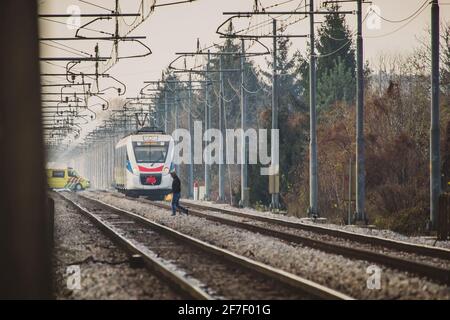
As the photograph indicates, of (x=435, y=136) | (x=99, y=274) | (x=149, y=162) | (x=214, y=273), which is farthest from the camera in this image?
(x=149, y=162)

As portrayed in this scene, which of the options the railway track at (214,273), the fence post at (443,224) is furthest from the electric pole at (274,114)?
the fence post at (443,224)

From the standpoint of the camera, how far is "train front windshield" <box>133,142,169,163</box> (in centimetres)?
5044

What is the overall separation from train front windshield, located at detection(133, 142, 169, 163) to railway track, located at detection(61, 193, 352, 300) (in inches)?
1046

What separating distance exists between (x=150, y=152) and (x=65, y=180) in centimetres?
4853

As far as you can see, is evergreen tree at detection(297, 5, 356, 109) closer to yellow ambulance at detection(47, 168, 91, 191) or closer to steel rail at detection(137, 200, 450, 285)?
yellow ambulance at detection(47, 168, 91, 191)

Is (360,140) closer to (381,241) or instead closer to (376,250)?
(381,241)

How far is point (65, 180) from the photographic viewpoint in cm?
9744

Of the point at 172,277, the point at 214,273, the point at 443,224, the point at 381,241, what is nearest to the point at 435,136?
the point at 443,224

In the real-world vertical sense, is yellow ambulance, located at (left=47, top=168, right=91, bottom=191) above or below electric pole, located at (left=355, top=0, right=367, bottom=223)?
below

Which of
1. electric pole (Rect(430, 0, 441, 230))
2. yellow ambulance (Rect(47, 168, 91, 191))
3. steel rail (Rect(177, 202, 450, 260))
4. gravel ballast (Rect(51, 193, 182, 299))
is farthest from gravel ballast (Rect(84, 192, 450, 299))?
yellow ambulance (Rect(47, 168, 91, 191))

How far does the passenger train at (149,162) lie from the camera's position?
165ft
